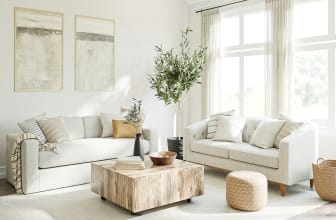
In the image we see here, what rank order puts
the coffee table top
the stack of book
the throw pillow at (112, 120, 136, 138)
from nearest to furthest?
the coffee table top < the stack of book < the throw pillow at (112, 120, 136, 138)

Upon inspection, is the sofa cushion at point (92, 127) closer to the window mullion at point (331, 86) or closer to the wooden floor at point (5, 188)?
the wooden floor at point (5, 188)

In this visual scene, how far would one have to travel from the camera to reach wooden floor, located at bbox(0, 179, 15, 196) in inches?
175

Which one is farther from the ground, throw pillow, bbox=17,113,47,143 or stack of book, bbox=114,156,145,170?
throw pillow, bbox=17,113,47,143

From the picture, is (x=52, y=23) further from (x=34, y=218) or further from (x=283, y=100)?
(x=283, y=100)

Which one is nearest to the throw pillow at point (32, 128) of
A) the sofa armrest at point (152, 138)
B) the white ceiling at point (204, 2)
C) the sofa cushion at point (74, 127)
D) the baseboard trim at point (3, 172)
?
the sofa cushion at point (74, 127)

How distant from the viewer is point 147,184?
3596mm

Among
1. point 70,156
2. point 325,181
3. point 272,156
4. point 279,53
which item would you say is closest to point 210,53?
point 279,53

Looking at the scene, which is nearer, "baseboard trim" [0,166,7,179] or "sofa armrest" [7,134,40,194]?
"sofa armrest" [7,134,40,194]

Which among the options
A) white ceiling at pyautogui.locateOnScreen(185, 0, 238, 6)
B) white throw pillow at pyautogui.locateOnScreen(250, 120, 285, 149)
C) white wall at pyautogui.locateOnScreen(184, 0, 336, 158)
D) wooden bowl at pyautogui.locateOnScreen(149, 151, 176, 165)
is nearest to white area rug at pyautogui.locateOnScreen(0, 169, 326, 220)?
wooden bowl at pyautogui.locateOnScreen(149, 151, 176, 165)

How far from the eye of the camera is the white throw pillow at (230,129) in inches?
210

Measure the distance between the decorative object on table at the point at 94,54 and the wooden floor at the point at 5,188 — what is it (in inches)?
72.7

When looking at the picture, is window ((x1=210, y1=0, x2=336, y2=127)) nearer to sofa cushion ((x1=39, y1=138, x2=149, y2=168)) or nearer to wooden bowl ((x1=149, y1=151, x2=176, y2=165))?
sofa cushion ((x1=39, y1=138, x2=149, y2=168))

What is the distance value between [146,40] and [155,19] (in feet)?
1.56

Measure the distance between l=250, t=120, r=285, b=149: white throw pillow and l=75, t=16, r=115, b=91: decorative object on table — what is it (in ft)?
9.03
